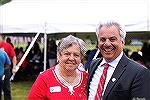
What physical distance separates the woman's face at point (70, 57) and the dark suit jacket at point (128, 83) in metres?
0.49

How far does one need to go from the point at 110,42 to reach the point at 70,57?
1.74ft

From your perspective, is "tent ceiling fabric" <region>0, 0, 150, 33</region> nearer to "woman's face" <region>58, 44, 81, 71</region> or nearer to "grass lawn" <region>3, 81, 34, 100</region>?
"grass lawn" <region>3, 81, 34, 100</region>

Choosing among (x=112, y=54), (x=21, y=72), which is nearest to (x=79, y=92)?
(x=112, y=54)

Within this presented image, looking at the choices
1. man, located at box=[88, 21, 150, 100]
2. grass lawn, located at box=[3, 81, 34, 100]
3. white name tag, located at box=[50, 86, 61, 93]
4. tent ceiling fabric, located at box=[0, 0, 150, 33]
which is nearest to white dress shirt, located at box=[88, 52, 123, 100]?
man, located at box=[88, 21, 150, 100]

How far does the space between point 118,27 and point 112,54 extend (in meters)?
0.18

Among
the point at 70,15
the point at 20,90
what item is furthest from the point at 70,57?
the point at 20,90

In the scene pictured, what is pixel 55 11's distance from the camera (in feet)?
35.9

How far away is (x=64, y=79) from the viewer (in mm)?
2961

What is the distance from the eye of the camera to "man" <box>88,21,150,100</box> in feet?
7.58

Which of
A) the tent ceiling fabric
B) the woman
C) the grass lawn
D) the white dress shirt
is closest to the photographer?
the white dress shirt

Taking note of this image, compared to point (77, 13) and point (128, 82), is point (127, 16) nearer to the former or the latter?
point (77, 13)

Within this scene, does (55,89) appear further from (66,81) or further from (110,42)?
(110,42)

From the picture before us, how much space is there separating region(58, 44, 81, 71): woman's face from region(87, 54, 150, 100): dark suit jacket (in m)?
0.49

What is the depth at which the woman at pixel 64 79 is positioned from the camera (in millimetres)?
2838
